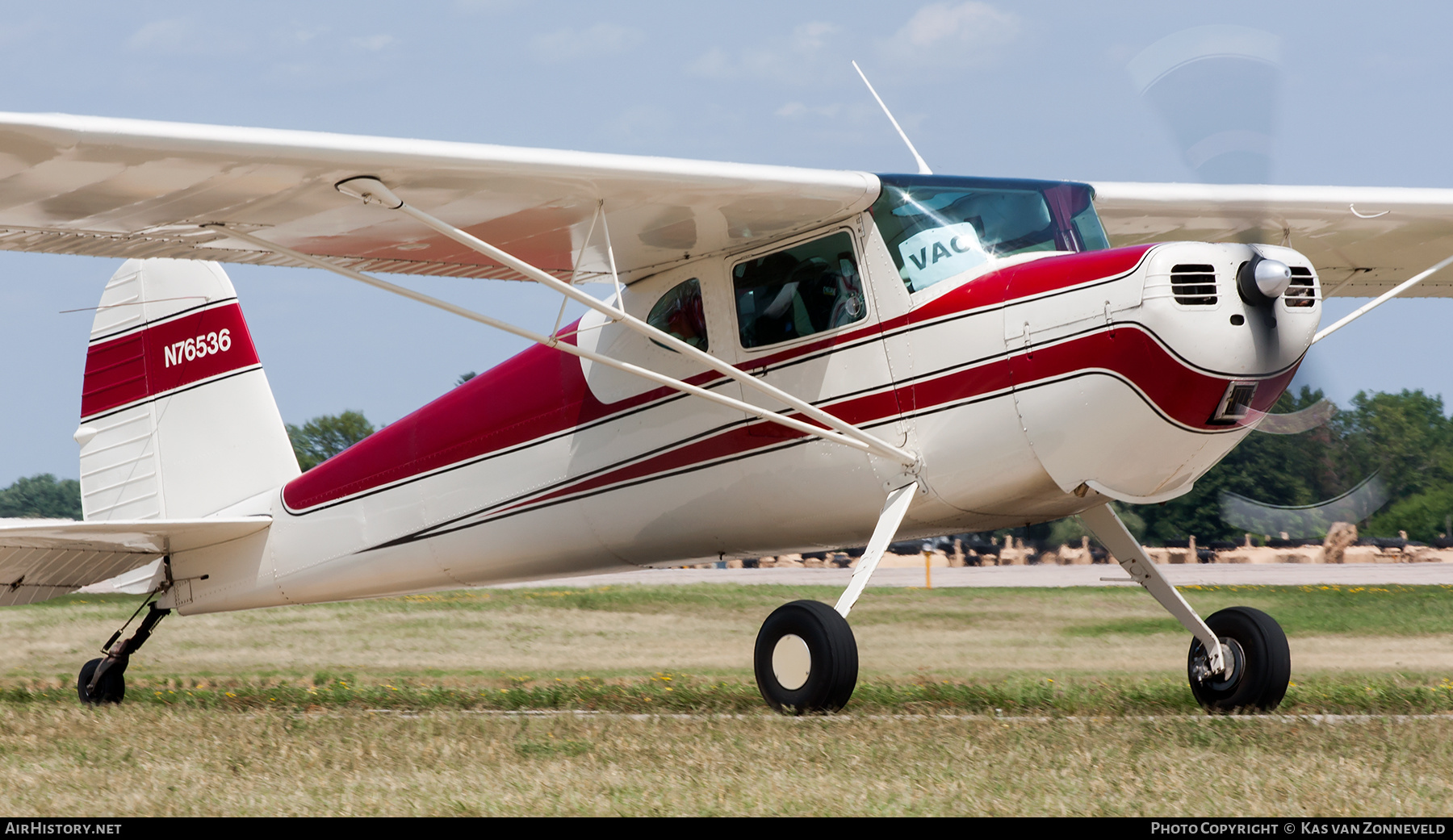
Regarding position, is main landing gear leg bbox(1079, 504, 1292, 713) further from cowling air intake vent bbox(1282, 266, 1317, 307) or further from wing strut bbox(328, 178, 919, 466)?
cowling air intake vent bbox(1282, 266, 1317, 307)

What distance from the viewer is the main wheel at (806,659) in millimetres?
6648

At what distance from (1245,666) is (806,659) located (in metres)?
2.66

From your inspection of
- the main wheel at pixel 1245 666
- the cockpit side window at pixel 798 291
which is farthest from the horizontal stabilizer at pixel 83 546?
the main wheel at pixel 1245 666

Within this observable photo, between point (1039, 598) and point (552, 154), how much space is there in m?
14.9

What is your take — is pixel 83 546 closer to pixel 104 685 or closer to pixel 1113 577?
pixel 104 685

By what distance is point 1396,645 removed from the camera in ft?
45.5

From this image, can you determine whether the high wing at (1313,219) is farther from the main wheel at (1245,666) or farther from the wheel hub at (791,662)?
the wheel hub at (791,662)

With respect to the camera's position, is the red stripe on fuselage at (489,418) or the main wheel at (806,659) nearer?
the main wheel at (806,659)

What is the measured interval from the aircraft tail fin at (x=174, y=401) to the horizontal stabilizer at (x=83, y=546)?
574 mm

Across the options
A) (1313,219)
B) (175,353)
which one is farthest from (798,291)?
(175,353)

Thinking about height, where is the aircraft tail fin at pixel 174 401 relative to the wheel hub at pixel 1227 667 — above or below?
above

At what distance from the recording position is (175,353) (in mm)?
10672

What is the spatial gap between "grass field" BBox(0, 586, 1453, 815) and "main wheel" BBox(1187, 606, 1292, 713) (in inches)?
7.1

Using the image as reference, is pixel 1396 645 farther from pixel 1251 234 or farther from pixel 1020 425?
pixel 1020 425
